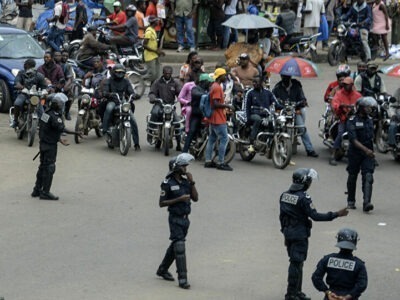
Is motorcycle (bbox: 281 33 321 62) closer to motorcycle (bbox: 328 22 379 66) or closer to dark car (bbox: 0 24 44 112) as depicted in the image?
motorcycle (bbox: 328 22 379 66)

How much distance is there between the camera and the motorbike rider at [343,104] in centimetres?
2084

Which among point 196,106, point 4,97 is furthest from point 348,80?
point 4,97

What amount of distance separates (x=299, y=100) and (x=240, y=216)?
463cm

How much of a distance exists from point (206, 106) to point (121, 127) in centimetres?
182

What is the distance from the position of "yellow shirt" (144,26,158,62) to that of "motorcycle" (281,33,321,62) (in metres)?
3.25

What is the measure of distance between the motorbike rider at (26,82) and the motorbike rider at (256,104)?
3959mm

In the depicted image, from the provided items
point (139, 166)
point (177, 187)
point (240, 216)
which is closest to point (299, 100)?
point (139, 166)

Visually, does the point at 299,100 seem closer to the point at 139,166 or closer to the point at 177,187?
the point at 139,166

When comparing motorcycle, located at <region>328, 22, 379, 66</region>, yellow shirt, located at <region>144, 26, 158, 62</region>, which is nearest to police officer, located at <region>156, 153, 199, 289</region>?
yellow shirt, located at <region>144, 26, 158, 62</region>

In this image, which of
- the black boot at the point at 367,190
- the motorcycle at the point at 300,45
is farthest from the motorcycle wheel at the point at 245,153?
the motorcycle at the point at 300,45

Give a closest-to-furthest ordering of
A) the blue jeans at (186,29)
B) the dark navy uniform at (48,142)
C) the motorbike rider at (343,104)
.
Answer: the dark navy uniform at (48,142) → the motorbike rider at (343,104) → the blue jeans at (186,29)

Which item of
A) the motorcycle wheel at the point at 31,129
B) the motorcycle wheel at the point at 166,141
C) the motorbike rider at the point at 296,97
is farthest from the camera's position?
the motorcycle wheel at the point at 31,129

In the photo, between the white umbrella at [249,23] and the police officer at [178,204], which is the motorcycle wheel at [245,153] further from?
the police officer at [178,204]

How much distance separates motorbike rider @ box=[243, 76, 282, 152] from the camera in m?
20.7
